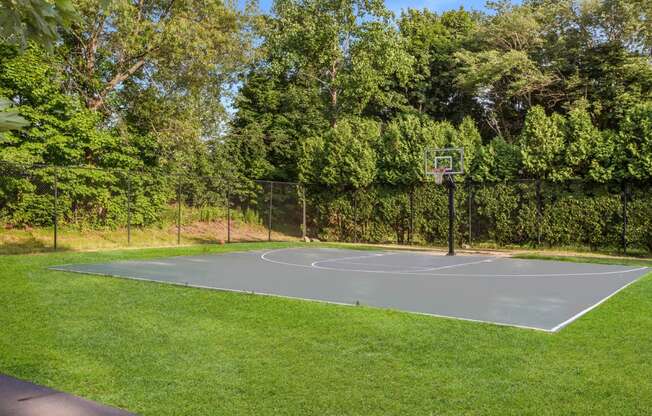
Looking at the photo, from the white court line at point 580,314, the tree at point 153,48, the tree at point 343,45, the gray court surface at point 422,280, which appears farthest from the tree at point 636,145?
the tree at point 153,48

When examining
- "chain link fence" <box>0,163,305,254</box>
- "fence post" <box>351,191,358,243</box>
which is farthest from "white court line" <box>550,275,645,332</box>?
"fence post" <box>351,191,358,243</box>

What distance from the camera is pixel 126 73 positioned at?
18938mm

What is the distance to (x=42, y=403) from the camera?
3.13 metres

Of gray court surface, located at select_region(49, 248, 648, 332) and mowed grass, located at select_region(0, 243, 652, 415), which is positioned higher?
gray court surface, located at select_region(49, 248, 648, 332)

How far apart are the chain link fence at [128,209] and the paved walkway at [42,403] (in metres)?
11.2

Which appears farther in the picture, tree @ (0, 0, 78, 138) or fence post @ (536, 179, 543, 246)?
fence post @ (536, 179, 543, 246)

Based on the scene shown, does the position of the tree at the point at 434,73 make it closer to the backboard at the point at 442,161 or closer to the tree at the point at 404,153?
the tree at the point at 404,153

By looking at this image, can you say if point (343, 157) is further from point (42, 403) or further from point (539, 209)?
point (42, 403)

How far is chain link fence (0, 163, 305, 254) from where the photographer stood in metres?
14.9

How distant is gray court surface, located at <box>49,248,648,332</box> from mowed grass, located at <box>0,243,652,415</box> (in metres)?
0.59

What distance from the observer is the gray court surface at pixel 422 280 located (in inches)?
274

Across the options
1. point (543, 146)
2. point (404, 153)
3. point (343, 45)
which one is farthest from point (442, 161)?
point (343, 45)

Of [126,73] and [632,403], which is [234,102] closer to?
[126,73]

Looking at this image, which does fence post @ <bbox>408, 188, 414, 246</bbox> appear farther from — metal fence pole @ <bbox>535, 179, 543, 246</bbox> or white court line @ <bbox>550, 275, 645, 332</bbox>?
white court line @ <bbox>550, 275, 645, 332</bbox>
